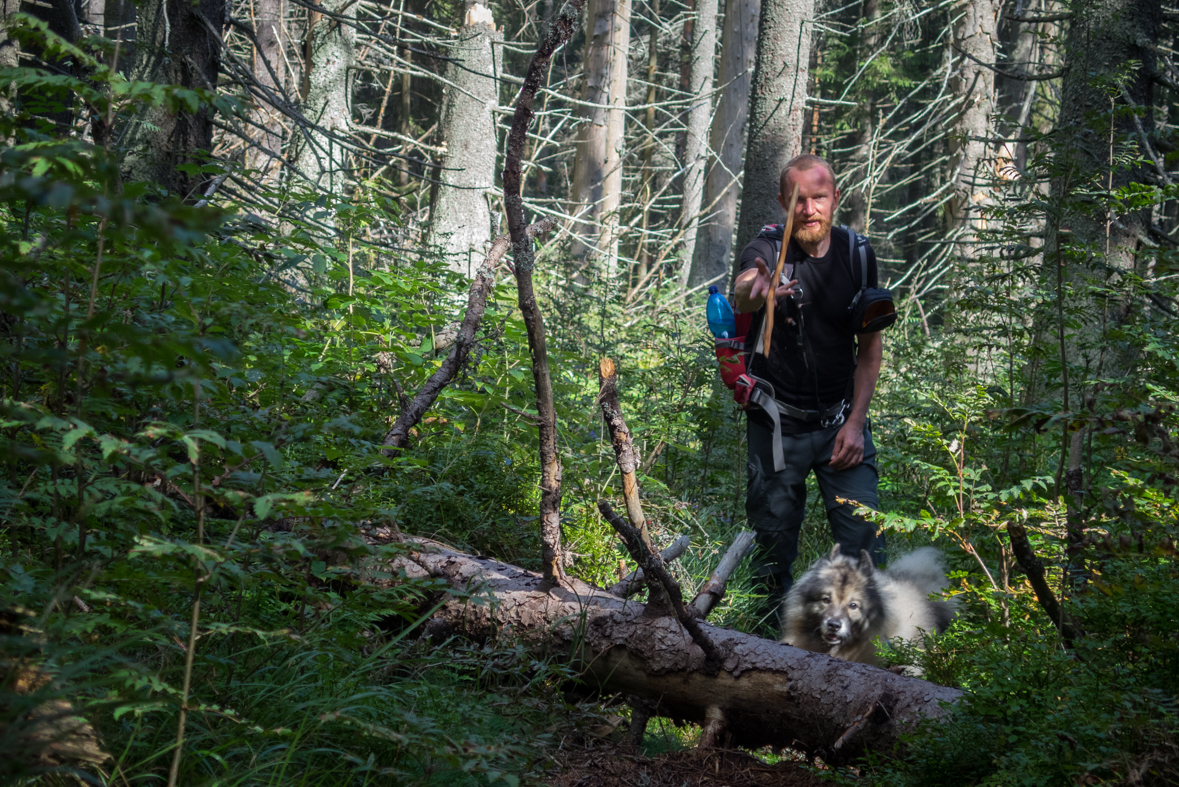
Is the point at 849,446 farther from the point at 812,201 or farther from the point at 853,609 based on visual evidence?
the point at 812,201

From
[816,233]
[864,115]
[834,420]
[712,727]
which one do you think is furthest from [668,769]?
[864,115]

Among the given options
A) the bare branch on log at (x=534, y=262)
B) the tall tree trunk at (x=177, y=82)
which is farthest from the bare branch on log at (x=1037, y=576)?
the tall tree trunk at (x=177, y=82)

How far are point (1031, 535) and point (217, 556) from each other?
324cm

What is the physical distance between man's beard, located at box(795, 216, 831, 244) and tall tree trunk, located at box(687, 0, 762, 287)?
1177 cm

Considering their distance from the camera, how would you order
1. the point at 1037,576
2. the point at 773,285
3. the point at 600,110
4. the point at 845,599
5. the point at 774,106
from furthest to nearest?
the point at 600,110 → the point at 774,106 → the point at 845,599 → the point at 773,285 → the point at 1037,576

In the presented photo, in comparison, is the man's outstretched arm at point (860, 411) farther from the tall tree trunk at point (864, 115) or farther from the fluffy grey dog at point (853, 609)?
the tall tree trunk at point (864, 115)

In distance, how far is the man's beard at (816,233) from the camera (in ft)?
15.9

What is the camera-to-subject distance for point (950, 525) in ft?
10.4

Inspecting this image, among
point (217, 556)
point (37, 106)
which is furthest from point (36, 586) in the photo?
point (37, 106)

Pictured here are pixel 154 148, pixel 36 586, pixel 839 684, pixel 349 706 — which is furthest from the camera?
pixel 154 148

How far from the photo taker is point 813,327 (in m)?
4.94

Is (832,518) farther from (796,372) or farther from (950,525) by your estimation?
(950,525)

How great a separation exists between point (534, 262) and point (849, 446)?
7.84 ft

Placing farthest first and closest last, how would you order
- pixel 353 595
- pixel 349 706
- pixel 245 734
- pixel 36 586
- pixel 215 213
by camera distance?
pixel 353 595 → pixel 349 706 → pixel 245 734 → pixel 36 586 → pixel 215 213
